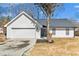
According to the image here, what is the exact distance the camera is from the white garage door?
6.60 m

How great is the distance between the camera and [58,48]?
6574 millimetres

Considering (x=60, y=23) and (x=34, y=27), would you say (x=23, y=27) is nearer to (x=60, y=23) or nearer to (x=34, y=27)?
(x=34, y=27)

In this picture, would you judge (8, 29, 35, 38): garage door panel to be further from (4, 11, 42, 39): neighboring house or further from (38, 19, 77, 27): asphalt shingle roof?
(38, 19, 77, 27): asphalt shingle roof

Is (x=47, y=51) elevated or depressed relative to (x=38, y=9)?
depressed

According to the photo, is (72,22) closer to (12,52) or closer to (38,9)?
(38,9)

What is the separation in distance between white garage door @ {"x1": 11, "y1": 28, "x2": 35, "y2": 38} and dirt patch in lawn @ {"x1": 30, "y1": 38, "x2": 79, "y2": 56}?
191 millimetres

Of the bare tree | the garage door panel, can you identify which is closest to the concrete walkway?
the garage door panel

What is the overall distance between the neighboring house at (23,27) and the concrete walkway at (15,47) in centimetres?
8

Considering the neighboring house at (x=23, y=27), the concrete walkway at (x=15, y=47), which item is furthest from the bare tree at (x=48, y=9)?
the concrete walkway at (x=15, y=47)

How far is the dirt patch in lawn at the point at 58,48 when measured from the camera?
258 inches

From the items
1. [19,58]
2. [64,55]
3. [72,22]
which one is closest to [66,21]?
[72,22]

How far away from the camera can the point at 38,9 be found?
21.7 ft

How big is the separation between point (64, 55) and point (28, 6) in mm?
942

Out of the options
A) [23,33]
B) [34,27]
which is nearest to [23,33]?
[23,33]
